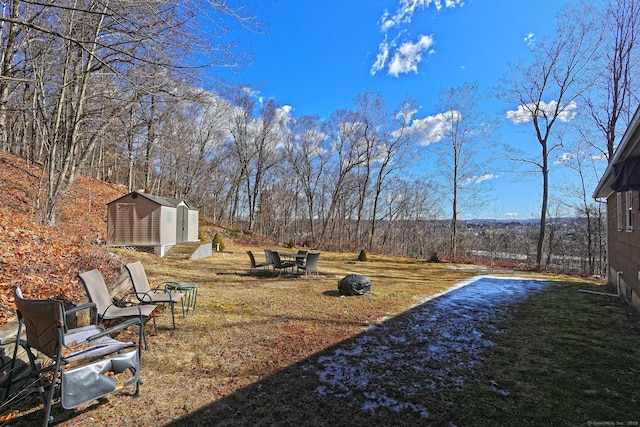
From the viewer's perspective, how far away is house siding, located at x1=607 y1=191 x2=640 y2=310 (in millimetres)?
5535

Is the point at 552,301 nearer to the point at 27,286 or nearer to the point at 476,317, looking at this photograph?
the point at 476,317

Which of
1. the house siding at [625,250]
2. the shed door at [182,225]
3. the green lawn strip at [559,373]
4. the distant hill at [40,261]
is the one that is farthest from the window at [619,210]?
the shed door at [182,225]

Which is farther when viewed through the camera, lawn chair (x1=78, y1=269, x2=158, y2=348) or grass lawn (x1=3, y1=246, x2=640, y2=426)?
lawn chair (x1=78, y1=269, x2=158, y2=348)

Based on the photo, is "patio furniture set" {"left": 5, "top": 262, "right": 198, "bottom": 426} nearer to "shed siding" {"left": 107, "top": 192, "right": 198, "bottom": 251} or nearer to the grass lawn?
the grass lawn

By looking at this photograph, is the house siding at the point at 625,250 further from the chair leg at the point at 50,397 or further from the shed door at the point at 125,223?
the shed door at the point at 125,223

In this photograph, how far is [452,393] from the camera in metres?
2.63

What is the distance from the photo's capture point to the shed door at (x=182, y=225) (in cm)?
1330

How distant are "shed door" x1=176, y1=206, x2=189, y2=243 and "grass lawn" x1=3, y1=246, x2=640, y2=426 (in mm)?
8556

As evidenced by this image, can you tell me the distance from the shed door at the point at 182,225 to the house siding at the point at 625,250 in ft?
47.7

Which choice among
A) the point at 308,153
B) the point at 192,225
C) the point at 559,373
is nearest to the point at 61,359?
the point at 559,373

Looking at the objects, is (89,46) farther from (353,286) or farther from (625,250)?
(625,250)

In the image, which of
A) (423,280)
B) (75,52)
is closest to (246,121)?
(75,52)

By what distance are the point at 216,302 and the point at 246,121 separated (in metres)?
22.4

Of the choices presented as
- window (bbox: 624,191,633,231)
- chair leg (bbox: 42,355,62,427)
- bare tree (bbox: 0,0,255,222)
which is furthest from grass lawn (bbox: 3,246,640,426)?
bare tree (bbox: 0,0,255,222)
